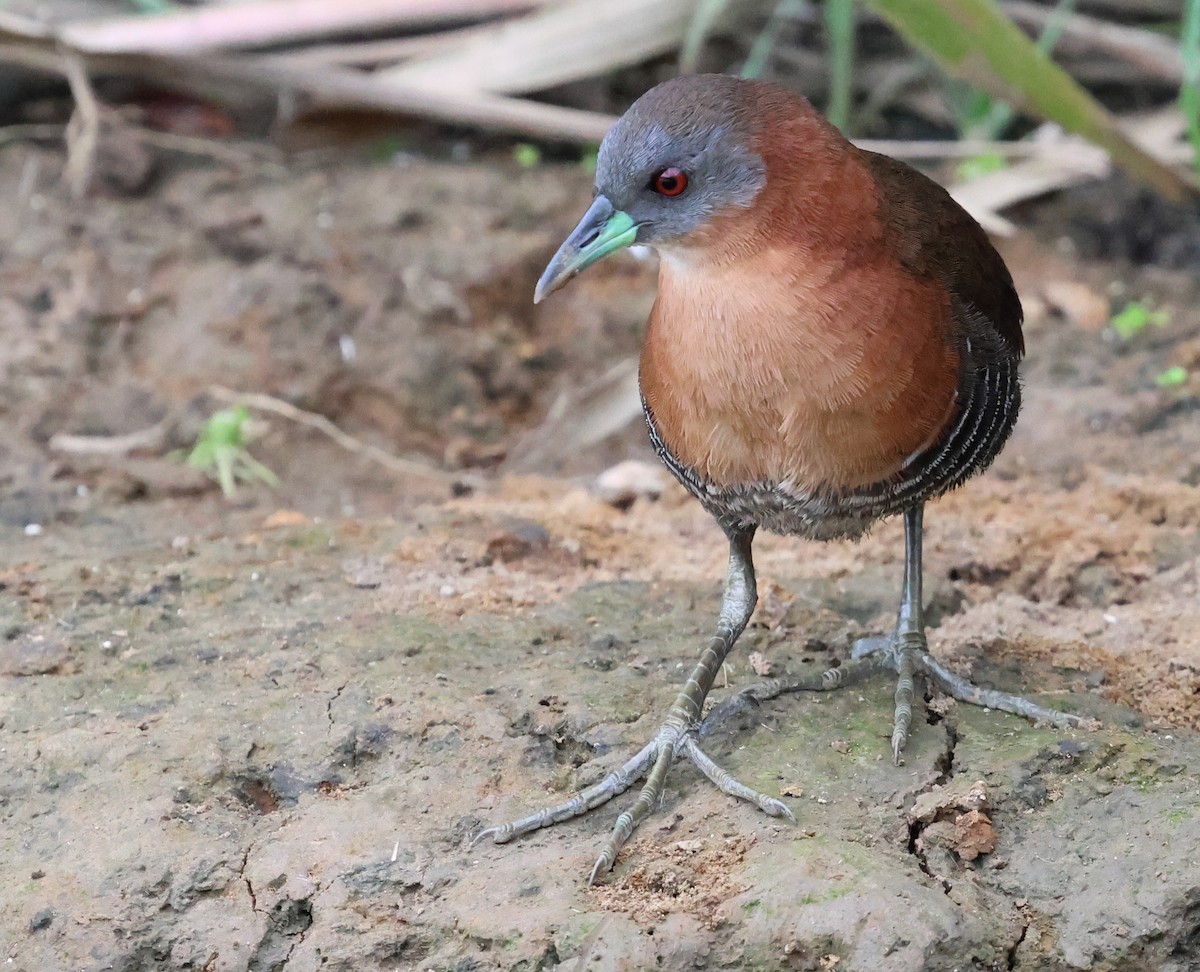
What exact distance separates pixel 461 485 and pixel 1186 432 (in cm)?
237

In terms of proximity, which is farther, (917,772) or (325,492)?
(325,492)

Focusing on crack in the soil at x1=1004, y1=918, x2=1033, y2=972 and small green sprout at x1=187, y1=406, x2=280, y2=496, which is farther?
small green sprout at x1=187, y1=406, x2=280, y2=496

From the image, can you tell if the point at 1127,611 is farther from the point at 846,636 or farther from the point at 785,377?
the point at 785,377

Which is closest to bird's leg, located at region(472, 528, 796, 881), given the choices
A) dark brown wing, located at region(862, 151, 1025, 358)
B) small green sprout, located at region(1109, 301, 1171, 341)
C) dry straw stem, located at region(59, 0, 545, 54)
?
dark brown wing, located at region(862, 151, 1025, 358)

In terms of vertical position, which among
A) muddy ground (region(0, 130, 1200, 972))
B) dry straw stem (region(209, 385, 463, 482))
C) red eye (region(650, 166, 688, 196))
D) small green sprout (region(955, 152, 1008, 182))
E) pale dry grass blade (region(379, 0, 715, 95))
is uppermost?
red eye (region(650, 166, 688, 196))

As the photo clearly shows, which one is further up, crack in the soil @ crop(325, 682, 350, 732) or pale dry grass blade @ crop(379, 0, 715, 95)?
pale dry grass blade @ crop(379, 0, 715, 95)

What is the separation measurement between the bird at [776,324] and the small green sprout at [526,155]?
3.28 metres

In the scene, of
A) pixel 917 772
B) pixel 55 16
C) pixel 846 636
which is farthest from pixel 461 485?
pixel 55 16

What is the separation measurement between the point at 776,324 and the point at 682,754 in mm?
856

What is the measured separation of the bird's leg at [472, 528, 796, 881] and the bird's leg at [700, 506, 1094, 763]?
0.07 m

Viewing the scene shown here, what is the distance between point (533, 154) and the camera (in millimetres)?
5734

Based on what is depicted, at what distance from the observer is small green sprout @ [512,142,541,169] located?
5.70 m

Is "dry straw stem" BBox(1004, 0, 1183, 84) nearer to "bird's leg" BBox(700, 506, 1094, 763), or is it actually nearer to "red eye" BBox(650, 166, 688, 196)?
"bird's leg" BBox(700, 506, 1094, 763)

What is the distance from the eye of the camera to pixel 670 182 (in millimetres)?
2389
